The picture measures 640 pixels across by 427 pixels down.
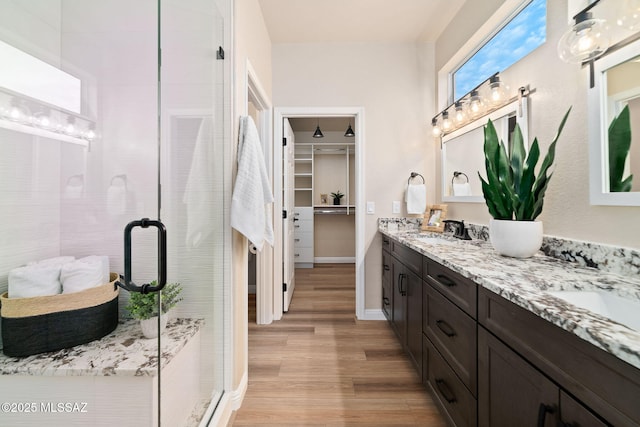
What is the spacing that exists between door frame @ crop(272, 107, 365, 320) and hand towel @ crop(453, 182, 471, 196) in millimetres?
836

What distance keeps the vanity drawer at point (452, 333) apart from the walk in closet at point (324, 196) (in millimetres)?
3349

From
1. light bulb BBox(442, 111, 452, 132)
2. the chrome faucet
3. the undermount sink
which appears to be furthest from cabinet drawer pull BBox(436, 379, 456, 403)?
light bulb BBox(442, 111, 452, 132)

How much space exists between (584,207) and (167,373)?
2003 millimetres

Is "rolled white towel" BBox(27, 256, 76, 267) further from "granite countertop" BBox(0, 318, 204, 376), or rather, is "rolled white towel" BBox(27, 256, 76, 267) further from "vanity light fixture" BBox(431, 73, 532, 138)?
"vanity light fixture" BBox(431, 73, 532, 138)

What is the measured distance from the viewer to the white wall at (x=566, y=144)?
3.36 ft

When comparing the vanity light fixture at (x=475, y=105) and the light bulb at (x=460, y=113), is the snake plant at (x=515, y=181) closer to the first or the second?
the vanity light fixture at (x=475, y=105)

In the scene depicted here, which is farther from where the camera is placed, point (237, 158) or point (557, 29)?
point (237, 158)

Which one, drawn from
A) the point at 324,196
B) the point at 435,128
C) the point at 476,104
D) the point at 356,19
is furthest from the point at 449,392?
the point at 324,196

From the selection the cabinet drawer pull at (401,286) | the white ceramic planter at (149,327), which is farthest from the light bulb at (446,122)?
the white ceramic planter at (149,327)

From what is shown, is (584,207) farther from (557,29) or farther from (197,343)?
(197,343)

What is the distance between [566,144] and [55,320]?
244 cm

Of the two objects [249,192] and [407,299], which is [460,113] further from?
[249,192]

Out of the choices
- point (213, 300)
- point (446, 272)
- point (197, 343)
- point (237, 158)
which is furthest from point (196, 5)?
point (446, 272)

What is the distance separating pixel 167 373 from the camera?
107cm
